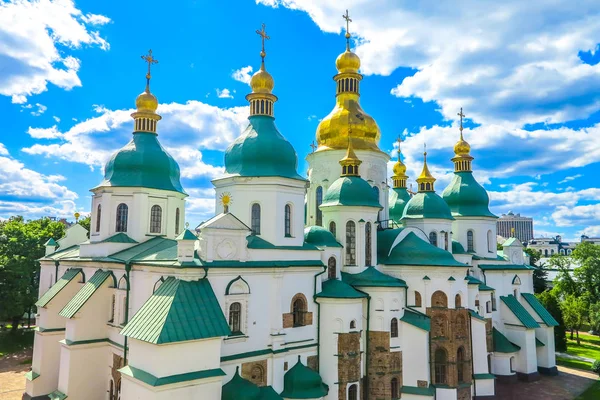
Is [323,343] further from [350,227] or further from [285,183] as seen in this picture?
[285,183]

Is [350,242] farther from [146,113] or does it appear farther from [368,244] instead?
[146,113]

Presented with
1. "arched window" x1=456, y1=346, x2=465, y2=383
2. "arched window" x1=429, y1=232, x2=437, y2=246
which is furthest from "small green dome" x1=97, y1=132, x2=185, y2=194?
"arched window" x1=456, y1=346, x2=465, y2=383

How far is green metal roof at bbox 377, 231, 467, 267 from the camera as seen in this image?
22.1m

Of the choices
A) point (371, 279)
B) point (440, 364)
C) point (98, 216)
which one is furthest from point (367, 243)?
point (98, 216)

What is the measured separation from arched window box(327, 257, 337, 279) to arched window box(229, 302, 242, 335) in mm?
5610

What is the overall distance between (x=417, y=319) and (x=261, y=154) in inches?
447

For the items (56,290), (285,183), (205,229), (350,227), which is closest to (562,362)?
(350,227)

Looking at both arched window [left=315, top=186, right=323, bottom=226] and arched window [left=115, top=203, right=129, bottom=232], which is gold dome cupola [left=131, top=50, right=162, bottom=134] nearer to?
arched window [left=115, top=203, right=129, bottom=232]

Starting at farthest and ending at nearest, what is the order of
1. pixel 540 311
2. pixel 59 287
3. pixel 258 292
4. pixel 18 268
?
pixel 18 268
pixel 540 311
pixel 59 287
pixel 258 292

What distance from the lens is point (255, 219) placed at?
19.5 m

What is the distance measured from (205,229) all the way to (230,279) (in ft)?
7.53

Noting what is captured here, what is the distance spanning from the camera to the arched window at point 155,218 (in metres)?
22.7

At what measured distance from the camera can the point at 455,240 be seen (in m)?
30.5

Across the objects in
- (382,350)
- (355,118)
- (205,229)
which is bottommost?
(382,350)
